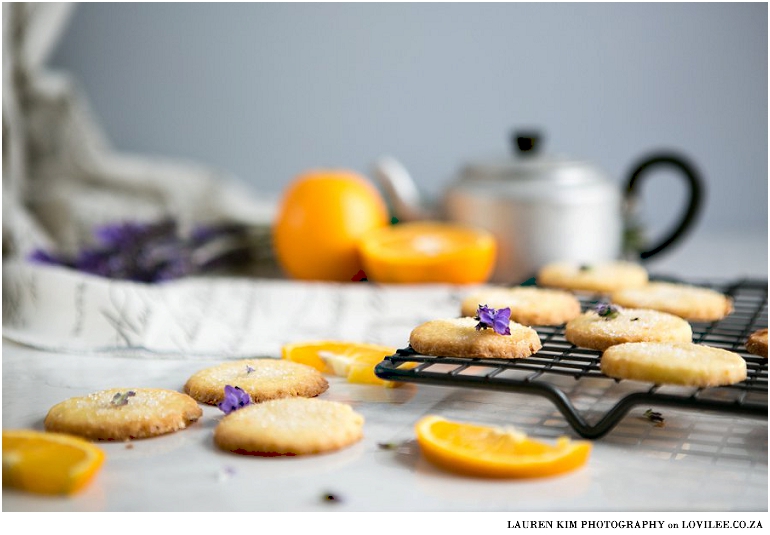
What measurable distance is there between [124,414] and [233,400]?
0.11 meters

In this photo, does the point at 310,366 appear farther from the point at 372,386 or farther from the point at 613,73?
the point at 613,73

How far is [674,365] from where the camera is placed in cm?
88

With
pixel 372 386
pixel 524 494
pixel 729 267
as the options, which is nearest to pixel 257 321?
pixel 372 386

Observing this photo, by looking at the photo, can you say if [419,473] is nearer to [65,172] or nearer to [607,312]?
[607,312]

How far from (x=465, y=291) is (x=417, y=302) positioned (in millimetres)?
98

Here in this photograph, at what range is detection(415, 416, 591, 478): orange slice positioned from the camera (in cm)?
81

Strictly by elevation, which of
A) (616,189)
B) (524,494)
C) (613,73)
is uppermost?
(613,73)

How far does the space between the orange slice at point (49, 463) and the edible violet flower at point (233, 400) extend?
0.45 feet

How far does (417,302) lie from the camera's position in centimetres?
151

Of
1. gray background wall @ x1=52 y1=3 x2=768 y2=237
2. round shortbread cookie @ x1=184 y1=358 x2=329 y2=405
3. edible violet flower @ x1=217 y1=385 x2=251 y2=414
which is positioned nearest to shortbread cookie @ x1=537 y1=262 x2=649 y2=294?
round shortbread cookie @ x1=184 y1=358 x2=329 y2=405

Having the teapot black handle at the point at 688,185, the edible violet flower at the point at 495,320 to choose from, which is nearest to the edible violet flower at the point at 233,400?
the edible violet flower at the point at 495,320

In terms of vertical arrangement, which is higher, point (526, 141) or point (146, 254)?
point (526, 141)

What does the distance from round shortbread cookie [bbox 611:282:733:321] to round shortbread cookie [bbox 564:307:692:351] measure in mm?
96

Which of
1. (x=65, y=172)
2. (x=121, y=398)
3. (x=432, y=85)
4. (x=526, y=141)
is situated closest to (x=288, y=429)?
(x=121, y=398)
